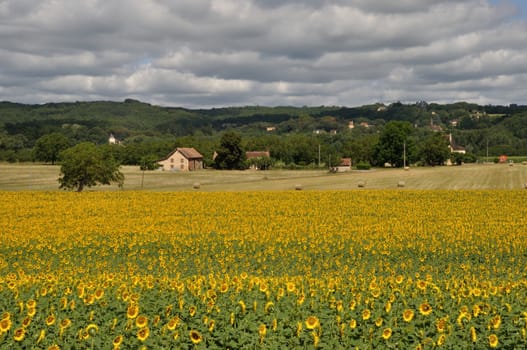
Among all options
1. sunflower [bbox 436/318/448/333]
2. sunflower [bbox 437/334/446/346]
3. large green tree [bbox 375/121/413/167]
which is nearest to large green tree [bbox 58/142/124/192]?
sunflower [bbox 436/318/448/333]

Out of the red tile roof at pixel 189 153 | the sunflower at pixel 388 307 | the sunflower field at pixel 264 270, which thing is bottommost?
the sunflower field at pixel 264 270

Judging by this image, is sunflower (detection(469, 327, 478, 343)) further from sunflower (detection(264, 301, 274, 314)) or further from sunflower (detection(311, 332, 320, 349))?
sunflower (detection(264, 301, 274, 314))

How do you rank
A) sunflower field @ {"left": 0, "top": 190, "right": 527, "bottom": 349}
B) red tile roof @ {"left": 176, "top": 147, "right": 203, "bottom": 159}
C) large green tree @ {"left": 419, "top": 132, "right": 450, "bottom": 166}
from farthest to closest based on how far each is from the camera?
red tile roof @ {"left": 176, "top": 147, "right": 203, "bottom": 159}, large green tree @ {"left": 419, "top": 132, "right": 450, "bottom": 166}, sunflower field @ {"left": 0, "top": 190, "right": 527, "bottom": 349}

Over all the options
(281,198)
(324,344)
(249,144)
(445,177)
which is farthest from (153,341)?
(249,144)

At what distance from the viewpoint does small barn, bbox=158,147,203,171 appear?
14588 cm

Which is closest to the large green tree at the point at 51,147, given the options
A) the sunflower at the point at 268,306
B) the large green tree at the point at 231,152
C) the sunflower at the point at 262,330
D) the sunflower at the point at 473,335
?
the large green tree at the point at 231,152

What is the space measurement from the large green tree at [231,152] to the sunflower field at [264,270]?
87.8 metres

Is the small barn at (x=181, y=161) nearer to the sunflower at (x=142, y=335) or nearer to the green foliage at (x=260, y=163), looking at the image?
the green foliage at (x=260, y=163)

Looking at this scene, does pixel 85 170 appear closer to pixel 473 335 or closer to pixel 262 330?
pixel 262 330

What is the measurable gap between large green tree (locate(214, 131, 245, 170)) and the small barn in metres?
15.4

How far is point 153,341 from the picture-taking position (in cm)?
844

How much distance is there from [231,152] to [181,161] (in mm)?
21236

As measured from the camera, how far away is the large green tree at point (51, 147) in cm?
15771

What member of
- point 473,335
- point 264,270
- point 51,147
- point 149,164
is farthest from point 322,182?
point 51,147
